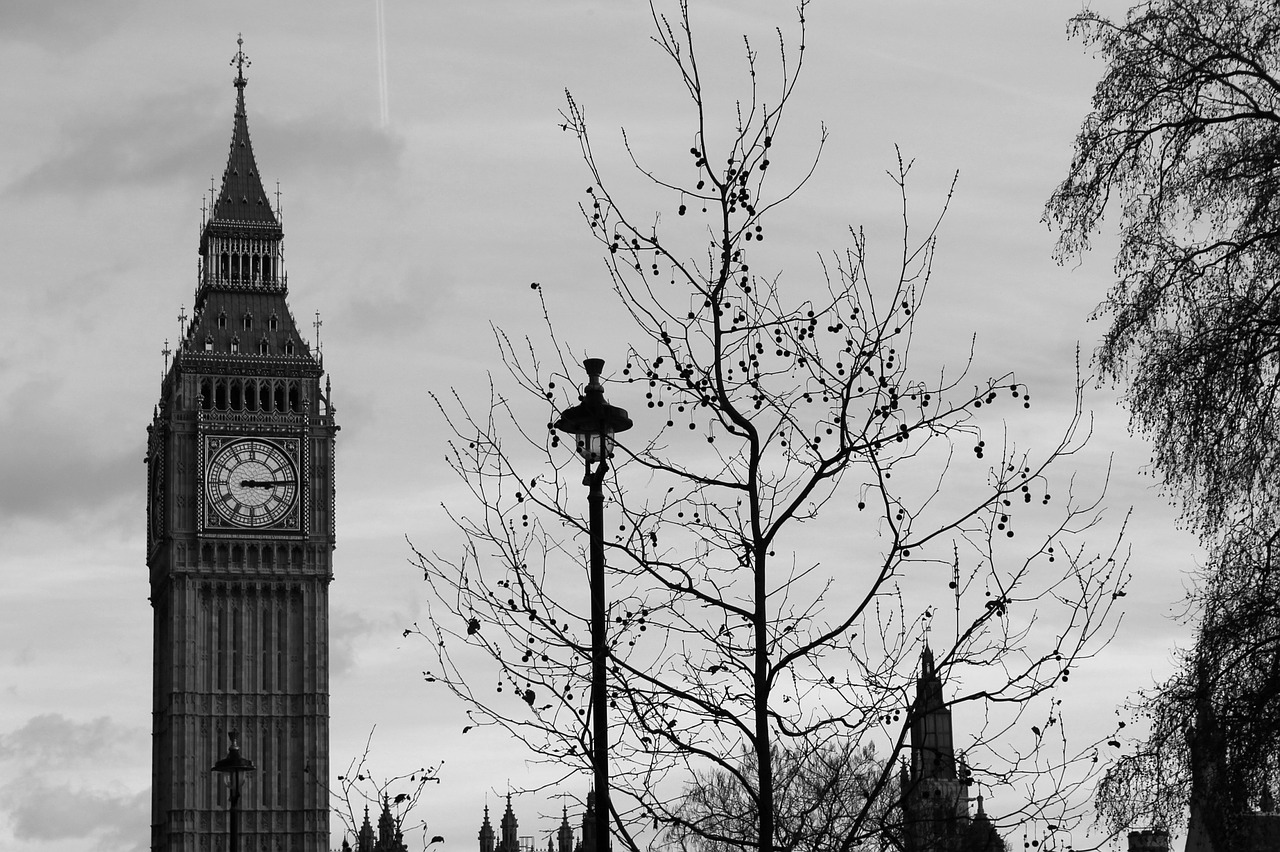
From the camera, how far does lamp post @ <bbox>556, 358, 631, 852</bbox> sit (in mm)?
17656

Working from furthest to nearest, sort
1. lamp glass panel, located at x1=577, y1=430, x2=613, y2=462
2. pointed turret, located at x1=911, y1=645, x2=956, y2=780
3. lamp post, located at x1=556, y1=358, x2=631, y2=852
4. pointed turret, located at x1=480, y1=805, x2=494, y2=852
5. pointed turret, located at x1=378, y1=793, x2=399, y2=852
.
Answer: pointed turret, located at x1=480, y1=805, x2=494, y2=852 → pointed turret, located at x1=378, y1=793, x2=399, y2=852 → lamp glass panel, located at x1=577, y1=430, x2=613, y2=462 → lamp post, located at x1=556, y1=358, x2=631, y2=852 → pointed turret, located at x1=911, y1=645, x2=956, y2=780

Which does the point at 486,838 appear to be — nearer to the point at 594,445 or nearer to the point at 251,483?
the point at 251,483

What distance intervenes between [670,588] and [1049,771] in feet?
10.6

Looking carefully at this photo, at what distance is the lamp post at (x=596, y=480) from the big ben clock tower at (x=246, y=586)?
86.8 metres

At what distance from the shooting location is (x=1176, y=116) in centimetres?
1936

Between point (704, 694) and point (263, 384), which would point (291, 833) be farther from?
Result: point (704, 694)

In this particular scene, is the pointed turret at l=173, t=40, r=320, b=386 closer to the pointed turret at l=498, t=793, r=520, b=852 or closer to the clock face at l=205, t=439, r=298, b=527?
the clock face at l=205, t=439, r=298, b=527

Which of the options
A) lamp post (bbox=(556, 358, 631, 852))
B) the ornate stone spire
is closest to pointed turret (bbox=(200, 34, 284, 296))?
the ornate stone spire

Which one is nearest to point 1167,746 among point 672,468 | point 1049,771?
point 1049,771

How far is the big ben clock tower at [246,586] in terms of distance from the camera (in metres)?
104

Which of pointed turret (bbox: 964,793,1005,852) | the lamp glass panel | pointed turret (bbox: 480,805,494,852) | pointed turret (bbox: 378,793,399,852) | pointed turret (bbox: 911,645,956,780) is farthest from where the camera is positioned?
pointed turret (bbox: 480,805,494,852)

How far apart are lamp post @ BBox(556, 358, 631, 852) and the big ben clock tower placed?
86774 mm

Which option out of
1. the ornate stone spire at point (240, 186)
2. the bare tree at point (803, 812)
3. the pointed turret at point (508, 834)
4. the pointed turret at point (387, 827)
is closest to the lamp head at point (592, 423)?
the bare tree at point (803, 812)

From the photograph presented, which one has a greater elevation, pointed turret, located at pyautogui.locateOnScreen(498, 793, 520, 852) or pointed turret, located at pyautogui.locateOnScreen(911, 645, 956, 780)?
pointed turret, located at pyautogui.locateOnScreen(498, 793, 520, 852)
